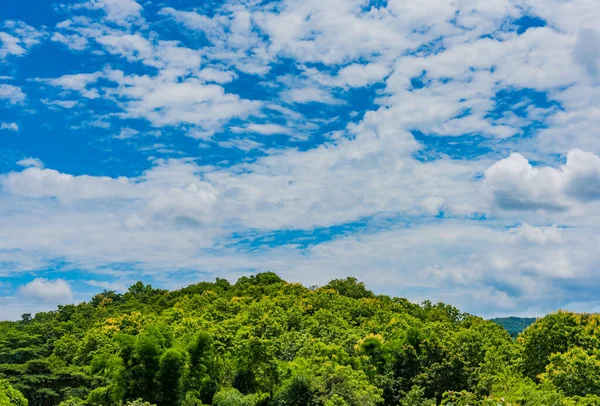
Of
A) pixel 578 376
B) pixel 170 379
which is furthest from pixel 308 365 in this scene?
pixel 578 376

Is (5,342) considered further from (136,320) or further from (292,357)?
(292,357)

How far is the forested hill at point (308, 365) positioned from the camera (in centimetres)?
2611

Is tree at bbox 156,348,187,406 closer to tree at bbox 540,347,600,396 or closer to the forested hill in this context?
the forested hill

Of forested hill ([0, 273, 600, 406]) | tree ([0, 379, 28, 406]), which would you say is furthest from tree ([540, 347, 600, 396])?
tree ([0, 379, 28, 406])

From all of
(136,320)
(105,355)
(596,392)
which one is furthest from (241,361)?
(136,320)

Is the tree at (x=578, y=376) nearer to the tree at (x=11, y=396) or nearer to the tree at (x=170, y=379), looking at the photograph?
the tree at (x=170, y=379)

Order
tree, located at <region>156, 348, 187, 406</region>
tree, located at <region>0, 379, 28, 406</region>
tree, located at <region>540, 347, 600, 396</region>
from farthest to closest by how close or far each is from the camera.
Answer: tree, located at <region>156, 348, 187, 406</region>, tree, located at <region>540, 347, 600, 396</region>, tree, located at <region>0, 379, 28, 406</region>

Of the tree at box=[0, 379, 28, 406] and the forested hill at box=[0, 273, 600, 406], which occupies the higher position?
the forested hill at box=[0, 273, 600, 406]

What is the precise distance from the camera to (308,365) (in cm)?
3047

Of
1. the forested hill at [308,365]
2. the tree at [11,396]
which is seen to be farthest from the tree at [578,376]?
the tree at [11,396]

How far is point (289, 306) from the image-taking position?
174ft

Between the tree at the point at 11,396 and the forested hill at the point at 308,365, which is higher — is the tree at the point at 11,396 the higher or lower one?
the lower one

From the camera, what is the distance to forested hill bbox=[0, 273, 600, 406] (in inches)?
1028

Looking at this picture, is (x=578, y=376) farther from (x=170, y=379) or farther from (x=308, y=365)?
(x=170, y=379)
